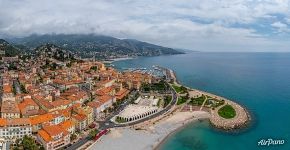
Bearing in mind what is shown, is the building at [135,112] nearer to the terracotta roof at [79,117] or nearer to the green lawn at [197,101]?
the terracotta roof at [79,117]

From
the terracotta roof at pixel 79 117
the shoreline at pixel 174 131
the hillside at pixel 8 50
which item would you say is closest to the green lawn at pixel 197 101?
the shoreline at pixel 174 131

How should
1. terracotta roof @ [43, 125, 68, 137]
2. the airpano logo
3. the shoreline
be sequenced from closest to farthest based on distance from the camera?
1. terracotta roof @ [43, 125, 68, 137]
2. the shoreline
3. the airpano logo

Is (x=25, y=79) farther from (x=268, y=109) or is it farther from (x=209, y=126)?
(x=268, y=109)

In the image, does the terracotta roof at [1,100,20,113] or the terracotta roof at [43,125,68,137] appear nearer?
the terracotta roof at [43,125,68,137]

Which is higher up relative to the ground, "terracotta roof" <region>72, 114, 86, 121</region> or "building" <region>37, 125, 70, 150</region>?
"terracotta roof" <region>72, 114, 86, 121</region>

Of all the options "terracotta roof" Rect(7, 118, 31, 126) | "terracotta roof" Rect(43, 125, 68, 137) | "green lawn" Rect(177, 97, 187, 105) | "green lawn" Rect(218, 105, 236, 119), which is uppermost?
"terracotta roof" Rect(7, 118, 31, 126)

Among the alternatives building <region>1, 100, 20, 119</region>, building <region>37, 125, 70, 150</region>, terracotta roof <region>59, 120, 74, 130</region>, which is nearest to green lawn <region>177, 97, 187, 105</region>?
terracotta roof <region>59, 120, 74, 130</region>

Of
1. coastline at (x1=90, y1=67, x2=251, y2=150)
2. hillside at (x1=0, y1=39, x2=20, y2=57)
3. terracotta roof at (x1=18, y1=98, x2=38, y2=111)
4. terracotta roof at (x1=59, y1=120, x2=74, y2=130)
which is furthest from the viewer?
hillside at (x1=0, y1=39, x2=20, y2=57)

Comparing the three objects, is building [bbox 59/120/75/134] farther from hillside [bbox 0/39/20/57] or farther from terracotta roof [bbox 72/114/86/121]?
hillside [bbox 0/39/20/57]
